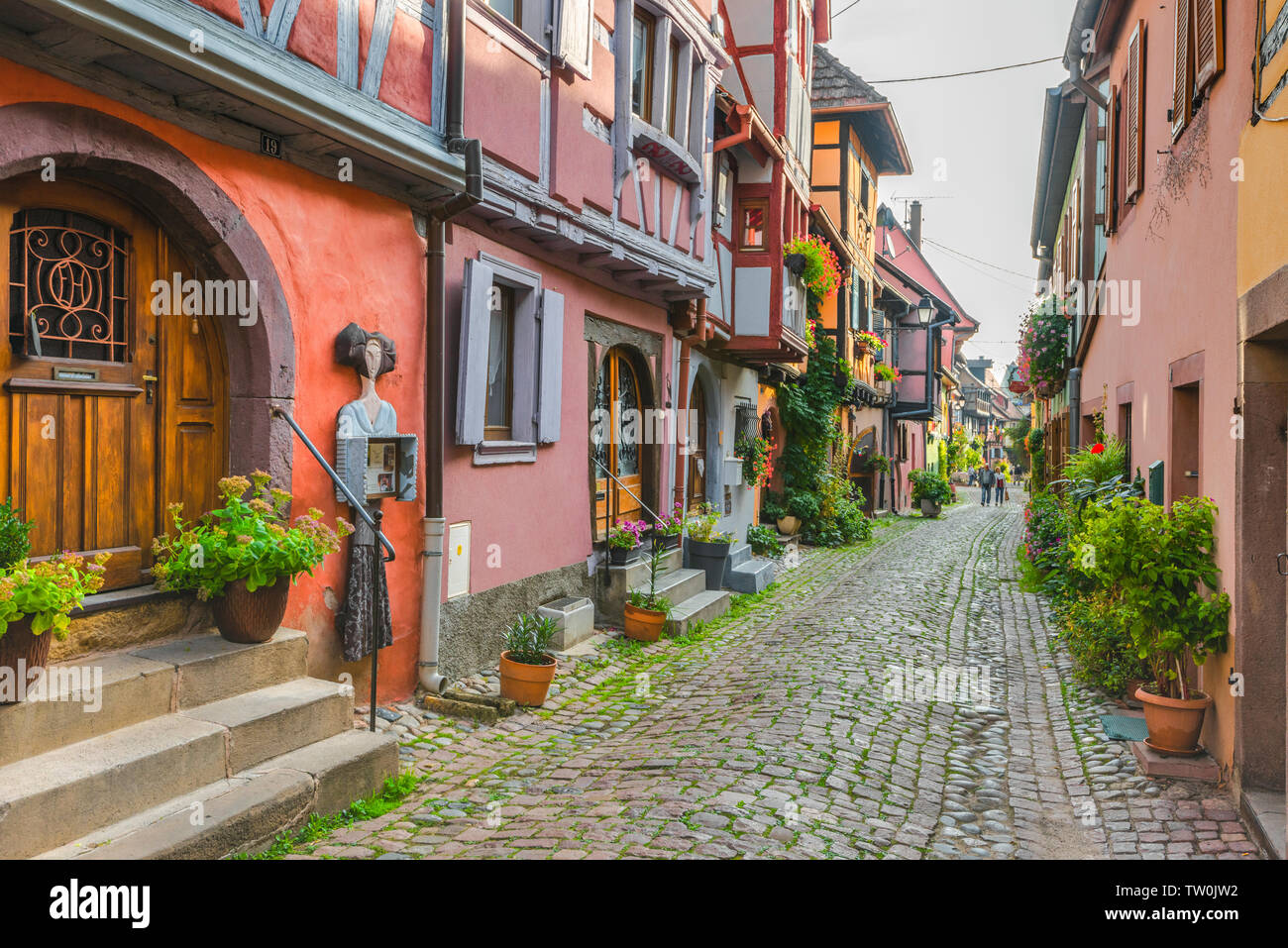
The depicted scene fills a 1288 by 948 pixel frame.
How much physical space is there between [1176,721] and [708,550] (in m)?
6.51

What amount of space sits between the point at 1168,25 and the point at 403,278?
581 cm

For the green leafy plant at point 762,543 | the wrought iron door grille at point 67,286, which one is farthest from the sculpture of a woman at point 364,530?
the green leafy plant at point 762,543

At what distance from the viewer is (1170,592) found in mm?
5352

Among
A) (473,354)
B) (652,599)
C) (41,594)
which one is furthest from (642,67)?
(41,594)

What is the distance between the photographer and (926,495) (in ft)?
Answer: 91.0

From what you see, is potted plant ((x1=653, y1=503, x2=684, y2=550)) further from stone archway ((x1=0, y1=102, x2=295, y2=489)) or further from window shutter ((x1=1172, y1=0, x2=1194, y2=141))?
window shutter ((x1=1172, y1=0, x2=1194, y2=141))

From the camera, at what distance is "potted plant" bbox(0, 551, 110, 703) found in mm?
3359

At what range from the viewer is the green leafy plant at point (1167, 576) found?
17.2ft

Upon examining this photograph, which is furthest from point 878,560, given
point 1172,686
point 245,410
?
point 245,410

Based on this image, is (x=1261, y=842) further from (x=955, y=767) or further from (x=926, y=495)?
(x=926, y=495)

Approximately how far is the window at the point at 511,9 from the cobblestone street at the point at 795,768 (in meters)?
5.01

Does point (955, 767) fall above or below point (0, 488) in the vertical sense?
below
